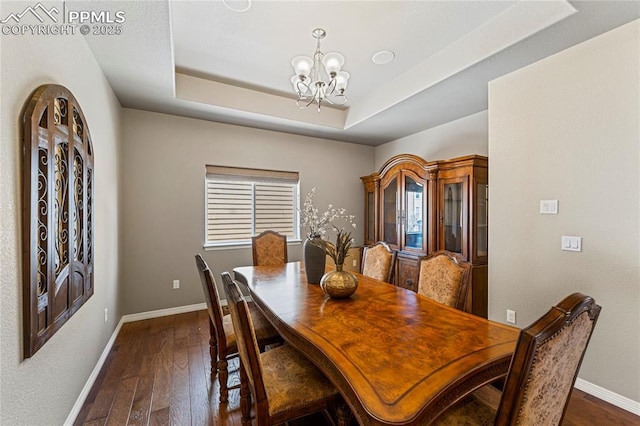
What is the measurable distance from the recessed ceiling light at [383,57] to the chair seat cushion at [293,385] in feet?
8.85

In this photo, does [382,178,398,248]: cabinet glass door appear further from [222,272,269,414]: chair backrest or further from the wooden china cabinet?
[222,272,269,414]: chair backrest

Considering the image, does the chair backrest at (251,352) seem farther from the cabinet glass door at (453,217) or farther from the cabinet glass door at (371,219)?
the cabinet glass door at (371,219)

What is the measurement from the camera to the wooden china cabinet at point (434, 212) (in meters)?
3.11

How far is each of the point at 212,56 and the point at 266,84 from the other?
29.4 inches

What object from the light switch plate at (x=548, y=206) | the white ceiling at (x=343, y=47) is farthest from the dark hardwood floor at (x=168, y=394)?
the white ceiling at (x=343, y=47)

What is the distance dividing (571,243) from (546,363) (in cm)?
185

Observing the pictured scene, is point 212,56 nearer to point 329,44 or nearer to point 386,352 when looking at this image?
point 329,44

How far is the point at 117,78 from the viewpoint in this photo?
Answer: 263 cm

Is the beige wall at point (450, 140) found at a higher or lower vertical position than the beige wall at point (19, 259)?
higher

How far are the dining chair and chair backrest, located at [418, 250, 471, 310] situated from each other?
889mm

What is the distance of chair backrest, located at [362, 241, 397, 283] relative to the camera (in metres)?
2.54

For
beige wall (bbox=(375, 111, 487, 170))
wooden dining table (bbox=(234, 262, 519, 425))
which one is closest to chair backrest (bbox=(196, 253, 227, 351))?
wooden dining table (bbox=(234, 262, 519, 425))

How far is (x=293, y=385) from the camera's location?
4.44ft

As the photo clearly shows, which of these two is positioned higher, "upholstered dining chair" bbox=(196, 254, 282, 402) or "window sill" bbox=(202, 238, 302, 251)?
"window sill" bbox=(202, 238, 302, 251)
